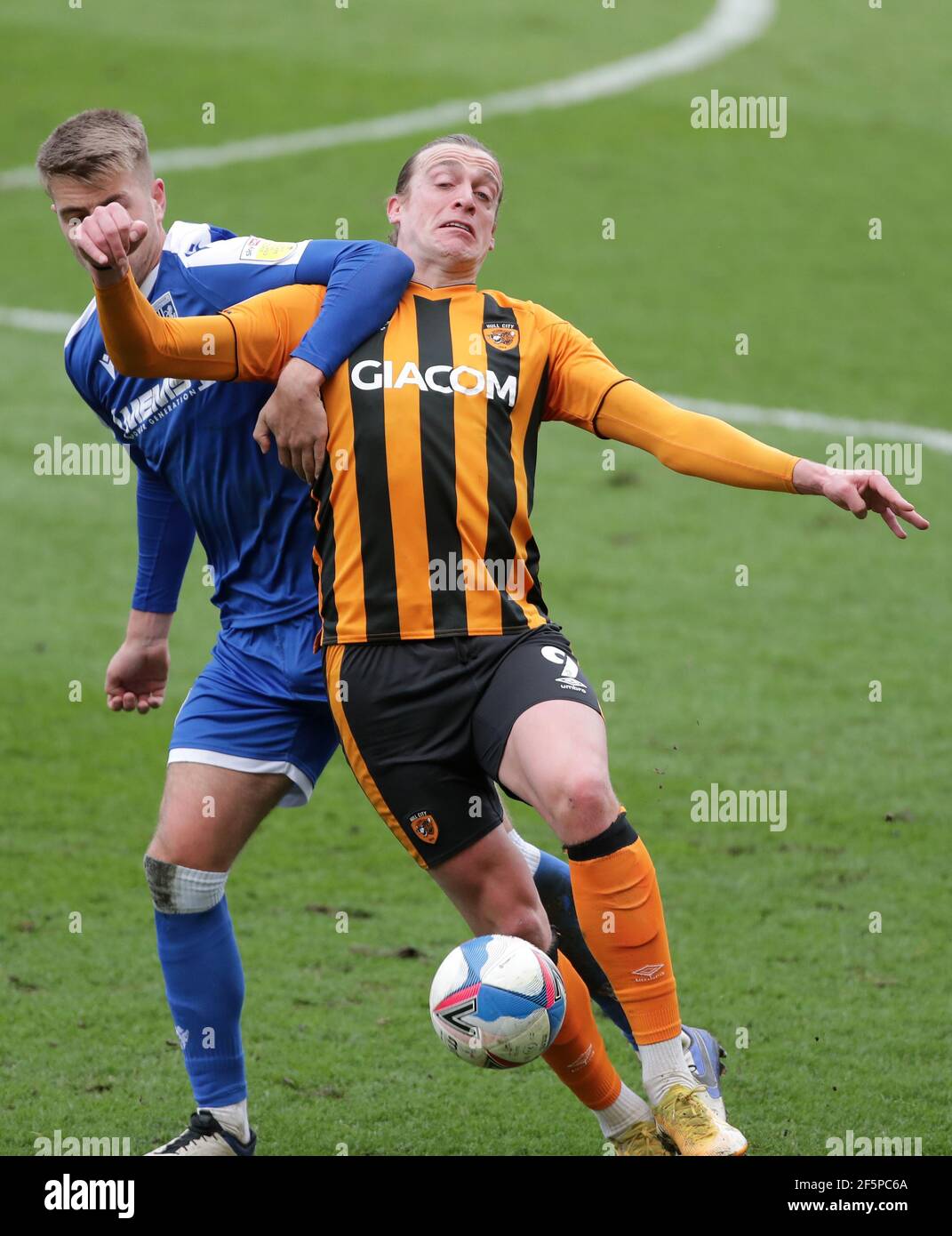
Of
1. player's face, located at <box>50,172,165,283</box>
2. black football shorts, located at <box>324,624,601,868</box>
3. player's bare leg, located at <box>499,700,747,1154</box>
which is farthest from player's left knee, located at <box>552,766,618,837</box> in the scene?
player's face, located at <box>50,172,165,283</box>

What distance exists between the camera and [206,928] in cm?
453

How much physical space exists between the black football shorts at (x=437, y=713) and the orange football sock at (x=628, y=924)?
1.06ft

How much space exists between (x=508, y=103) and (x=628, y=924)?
1867cm

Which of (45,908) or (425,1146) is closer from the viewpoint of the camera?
(425,1146)

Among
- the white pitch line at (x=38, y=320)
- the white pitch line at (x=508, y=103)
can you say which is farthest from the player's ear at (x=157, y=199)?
the white pitch line at (x=508, y=103)

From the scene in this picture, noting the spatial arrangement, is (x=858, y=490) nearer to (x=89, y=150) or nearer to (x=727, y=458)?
(x=727, y=458)

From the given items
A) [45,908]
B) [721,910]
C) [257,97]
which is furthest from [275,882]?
[257,97]

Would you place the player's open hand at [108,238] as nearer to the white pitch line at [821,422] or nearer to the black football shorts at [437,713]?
the black football shorts at [437,713]

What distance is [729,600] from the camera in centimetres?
1005

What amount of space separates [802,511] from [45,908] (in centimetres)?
683

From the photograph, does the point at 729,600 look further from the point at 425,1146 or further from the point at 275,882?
the point at 425,1146

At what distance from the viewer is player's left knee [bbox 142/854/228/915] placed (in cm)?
440

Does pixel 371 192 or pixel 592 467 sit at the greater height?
pixel 371 192

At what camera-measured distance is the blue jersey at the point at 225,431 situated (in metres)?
4.51
